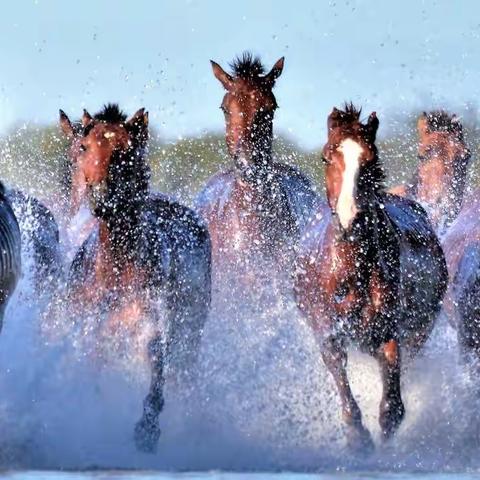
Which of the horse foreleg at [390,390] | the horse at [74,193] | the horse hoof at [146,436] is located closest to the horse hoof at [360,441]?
the horse foreleg at [390,390]

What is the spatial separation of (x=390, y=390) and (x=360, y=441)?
0.41 metres

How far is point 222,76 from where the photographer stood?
1441cm

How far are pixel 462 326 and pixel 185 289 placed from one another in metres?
2.00

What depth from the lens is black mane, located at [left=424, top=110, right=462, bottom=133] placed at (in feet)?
53.4

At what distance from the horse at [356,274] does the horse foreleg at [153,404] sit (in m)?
0.96

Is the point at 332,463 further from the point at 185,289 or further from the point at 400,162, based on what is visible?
the point at 400,162

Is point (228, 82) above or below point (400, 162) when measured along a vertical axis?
below

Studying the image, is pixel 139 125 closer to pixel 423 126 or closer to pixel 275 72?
pixel 275 72

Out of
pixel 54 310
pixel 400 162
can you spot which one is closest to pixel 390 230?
pixel 54 310

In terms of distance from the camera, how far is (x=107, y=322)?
11727mm

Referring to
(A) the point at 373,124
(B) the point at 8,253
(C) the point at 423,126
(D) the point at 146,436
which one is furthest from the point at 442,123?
(D) the point at 146,436

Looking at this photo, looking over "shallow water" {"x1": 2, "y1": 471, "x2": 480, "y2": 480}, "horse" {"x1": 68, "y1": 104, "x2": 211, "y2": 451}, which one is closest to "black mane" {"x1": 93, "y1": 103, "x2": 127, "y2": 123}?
"horse" {"x1": 68, "y1": 104, "x2": 211, "y2": 451}

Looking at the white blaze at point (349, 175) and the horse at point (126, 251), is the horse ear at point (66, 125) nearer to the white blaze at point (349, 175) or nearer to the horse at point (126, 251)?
the horse at point (126, 251)

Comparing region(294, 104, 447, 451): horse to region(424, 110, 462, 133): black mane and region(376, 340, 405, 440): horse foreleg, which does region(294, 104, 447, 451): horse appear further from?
region(424, 110, 462, 133): black mane
